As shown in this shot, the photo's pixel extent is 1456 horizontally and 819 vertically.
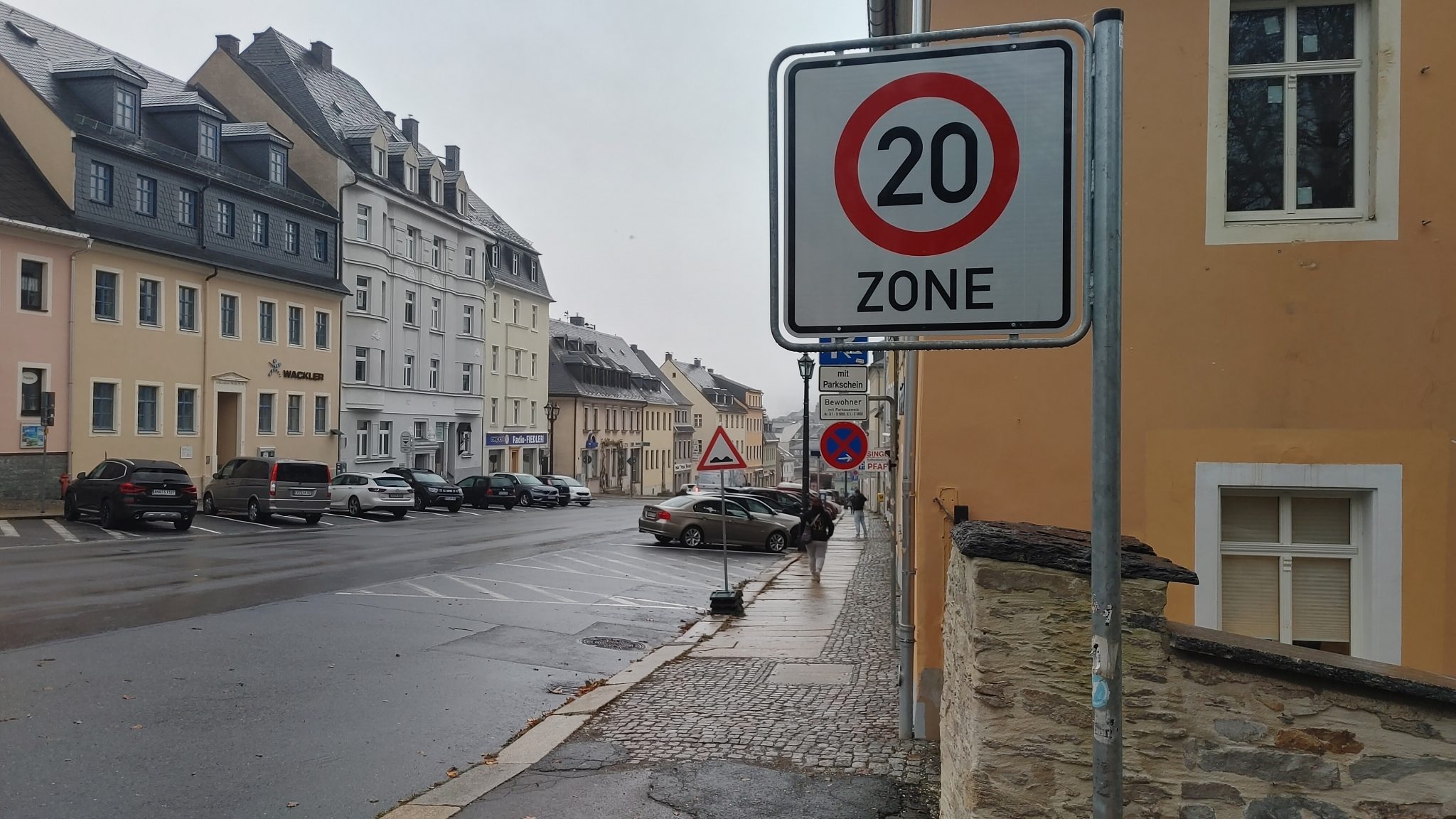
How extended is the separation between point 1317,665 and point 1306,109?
13.3 ft

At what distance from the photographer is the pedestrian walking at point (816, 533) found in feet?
63.8

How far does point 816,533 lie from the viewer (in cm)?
1955

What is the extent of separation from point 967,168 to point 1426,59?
530 centimetres

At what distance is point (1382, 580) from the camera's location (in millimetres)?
6078

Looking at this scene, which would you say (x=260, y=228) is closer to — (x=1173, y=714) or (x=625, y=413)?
(x=1173, y=714)

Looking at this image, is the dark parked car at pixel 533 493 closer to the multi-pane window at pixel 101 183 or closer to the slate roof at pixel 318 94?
the slate roof at pixel 318 94

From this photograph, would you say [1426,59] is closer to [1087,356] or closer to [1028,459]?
[1087,356]

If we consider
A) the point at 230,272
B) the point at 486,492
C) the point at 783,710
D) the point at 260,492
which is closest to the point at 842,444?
the point at 783,710

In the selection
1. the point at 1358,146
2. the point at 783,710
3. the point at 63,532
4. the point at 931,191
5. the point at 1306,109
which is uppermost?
the point at 1306,109

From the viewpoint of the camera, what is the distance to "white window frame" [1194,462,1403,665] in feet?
20.0

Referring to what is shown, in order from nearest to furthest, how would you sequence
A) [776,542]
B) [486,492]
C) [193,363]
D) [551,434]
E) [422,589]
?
[422,589] → [776,542] → [193,363] → [486,492] → [551,434]

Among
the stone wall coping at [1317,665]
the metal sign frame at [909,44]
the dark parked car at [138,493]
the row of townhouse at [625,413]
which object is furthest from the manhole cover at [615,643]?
the row of townhouse at [625,413]

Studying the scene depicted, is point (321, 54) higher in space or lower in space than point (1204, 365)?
higher

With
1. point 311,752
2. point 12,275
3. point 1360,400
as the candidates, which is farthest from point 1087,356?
point 12,275
